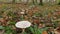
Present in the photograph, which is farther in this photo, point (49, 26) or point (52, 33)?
point (49, 26)

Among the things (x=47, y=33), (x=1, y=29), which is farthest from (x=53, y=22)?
(x=1, y=29)

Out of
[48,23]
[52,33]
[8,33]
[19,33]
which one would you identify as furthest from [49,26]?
[8,33]

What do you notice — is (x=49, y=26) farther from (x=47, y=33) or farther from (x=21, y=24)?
(x=21, y=24)

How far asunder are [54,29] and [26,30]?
41 centimetres

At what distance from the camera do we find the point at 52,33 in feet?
6.65

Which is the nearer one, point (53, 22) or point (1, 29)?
point (1, 29)

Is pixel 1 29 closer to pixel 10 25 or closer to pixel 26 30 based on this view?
pixel 10 25

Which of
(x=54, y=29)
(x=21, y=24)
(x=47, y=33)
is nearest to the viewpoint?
(x=21, y=24)

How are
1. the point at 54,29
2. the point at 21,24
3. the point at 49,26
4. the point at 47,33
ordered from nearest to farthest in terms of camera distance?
the point at 21,24 → the point at 47,33 → the point at 54,29 → the point at 49,26

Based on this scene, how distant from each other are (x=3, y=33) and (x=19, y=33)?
0.23m

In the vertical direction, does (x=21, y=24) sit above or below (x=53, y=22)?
above

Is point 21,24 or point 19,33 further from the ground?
point 21,24

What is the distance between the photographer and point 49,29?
2.15 metres

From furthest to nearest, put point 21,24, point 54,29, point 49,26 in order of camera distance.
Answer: point 49,26 → point 54,29 → point 21,24
